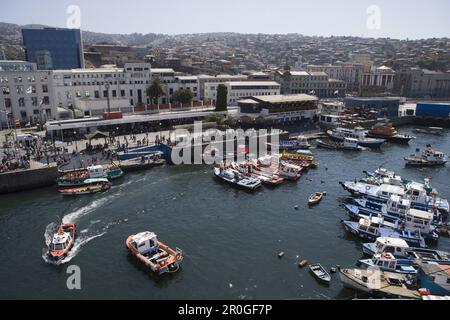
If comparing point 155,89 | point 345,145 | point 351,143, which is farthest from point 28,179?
point 351,143

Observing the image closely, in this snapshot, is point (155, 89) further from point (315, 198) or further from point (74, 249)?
point (74, 249)

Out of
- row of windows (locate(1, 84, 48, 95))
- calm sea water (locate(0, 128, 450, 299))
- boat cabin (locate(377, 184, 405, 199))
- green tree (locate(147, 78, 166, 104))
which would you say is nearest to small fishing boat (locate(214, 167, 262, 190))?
calm sea water (locate(0, 128, 450, 299))

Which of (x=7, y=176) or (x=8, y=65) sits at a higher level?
(x=8, y=65)

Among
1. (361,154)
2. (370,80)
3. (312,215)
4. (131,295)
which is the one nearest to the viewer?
(131,295)

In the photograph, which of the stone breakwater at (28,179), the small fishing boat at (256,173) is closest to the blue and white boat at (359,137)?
the small fishing boat at (256,173)

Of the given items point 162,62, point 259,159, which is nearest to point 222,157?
point 259,159
